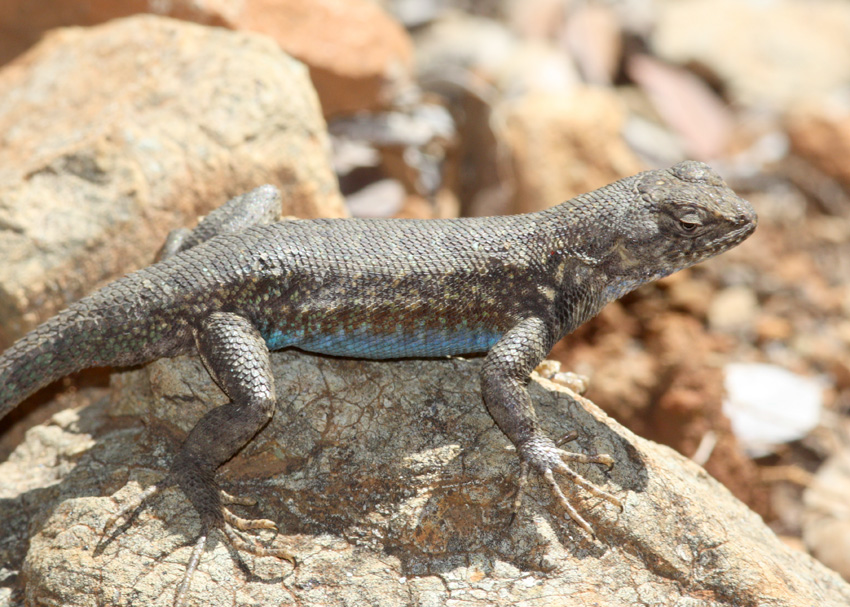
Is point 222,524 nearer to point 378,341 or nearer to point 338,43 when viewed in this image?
point 378,341

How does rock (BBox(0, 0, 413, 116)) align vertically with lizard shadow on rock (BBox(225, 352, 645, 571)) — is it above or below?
above

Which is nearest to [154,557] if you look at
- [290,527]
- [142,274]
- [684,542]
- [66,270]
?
[290,527]

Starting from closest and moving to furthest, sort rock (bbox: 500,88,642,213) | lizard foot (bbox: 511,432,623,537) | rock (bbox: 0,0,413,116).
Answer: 1. lizard foot (bbox: 511,432,623,537)
2. rock (bbox: 0,0,413,116)
3. rock (bbox: 500,88,642,213)

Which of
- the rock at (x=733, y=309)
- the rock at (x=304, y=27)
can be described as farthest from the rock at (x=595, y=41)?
the rock at (x=304, y=27)

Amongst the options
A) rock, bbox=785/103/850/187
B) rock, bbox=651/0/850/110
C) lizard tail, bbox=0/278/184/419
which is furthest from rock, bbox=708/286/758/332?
lizard tail, bbox=0/278/184/419

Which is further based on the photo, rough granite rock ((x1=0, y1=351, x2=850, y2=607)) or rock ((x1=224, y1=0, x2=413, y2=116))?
rock ((x1=224, y1=0, x2=413, y2=116))

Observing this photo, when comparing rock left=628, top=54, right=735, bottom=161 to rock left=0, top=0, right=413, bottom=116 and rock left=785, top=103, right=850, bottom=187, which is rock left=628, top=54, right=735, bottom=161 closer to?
rock left=785, top=103, right=850, bottom=187

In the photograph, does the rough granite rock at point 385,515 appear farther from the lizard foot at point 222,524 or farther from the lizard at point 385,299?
the lizard at point 385,299
